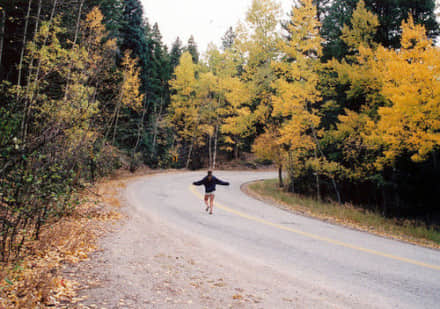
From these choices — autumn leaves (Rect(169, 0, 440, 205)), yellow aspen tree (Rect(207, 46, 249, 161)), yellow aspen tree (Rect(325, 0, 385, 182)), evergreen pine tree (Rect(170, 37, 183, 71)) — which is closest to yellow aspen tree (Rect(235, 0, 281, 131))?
autumn leaves (Rect(169, 0, 440, 205))

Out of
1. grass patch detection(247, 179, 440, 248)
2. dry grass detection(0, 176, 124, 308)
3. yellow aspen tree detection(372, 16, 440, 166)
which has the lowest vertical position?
grass patch detection(247, 179, 440, 248)

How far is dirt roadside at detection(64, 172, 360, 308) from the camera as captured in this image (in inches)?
156

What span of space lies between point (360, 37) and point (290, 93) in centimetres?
508

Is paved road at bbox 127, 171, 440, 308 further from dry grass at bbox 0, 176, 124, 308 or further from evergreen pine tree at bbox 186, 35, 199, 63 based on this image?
evergreen pine tree at bbox 186, 35, 199, 63

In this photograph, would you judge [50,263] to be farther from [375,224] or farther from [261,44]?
[261,44]

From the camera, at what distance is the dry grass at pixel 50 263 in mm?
3674

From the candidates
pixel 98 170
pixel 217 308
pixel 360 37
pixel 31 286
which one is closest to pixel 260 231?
pixel 217 308

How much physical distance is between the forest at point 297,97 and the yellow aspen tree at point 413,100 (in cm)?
6

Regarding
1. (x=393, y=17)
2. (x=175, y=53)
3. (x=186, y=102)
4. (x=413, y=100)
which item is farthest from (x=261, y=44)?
(x=175, y=53)

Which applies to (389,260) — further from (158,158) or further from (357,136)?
(158,158)

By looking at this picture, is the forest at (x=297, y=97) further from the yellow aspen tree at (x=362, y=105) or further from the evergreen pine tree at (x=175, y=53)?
the evergreen pine tree at (x=175, y=53)

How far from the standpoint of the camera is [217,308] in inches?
152

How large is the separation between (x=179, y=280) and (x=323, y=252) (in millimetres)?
3739

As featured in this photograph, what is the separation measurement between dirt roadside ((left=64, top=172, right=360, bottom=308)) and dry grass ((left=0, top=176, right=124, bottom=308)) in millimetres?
242
